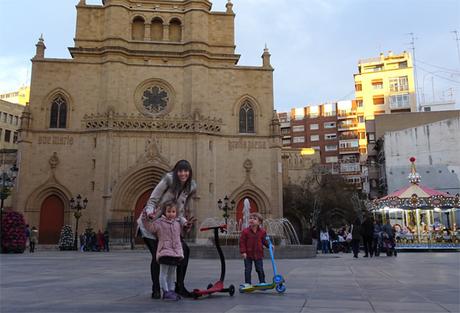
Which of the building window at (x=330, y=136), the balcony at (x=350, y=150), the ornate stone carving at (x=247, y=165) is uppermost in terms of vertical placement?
the building window at (x=330, y=136)

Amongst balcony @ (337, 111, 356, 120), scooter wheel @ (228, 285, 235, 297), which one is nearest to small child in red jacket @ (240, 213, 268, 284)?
scooter wheel @ (228, 285, 235, 297)

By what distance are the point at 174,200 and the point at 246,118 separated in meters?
28.8

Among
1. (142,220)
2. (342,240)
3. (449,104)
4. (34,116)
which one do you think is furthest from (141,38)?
(449,104)

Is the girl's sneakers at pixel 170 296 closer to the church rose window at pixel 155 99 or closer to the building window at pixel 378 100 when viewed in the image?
the church rose window at pixel 155 99

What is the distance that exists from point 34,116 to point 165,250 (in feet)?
97.9

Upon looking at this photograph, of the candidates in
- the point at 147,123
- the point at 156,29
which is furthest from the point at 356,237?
the point at 156,29

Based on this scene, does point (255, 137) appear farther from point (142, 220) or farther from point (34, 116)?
point (142, 220)

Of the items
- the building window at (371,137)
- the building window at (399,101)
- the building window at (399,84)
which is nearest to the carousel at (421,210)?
the building window at (371,137)

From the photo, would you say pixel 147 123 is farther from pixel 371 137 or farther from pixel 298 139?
pixel 298 139

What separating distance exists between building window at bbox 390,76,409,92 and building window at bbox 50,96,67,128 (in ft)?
157

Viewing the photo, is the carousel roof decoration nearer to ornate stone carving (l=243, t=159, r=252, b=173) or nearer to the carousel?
the carousel

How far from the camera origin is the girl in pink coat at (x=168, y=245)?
6043 mm

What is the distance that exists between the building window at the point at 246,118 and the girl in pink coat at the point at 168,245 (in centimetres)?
2863

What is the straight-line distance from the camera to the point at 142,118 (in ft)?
107
